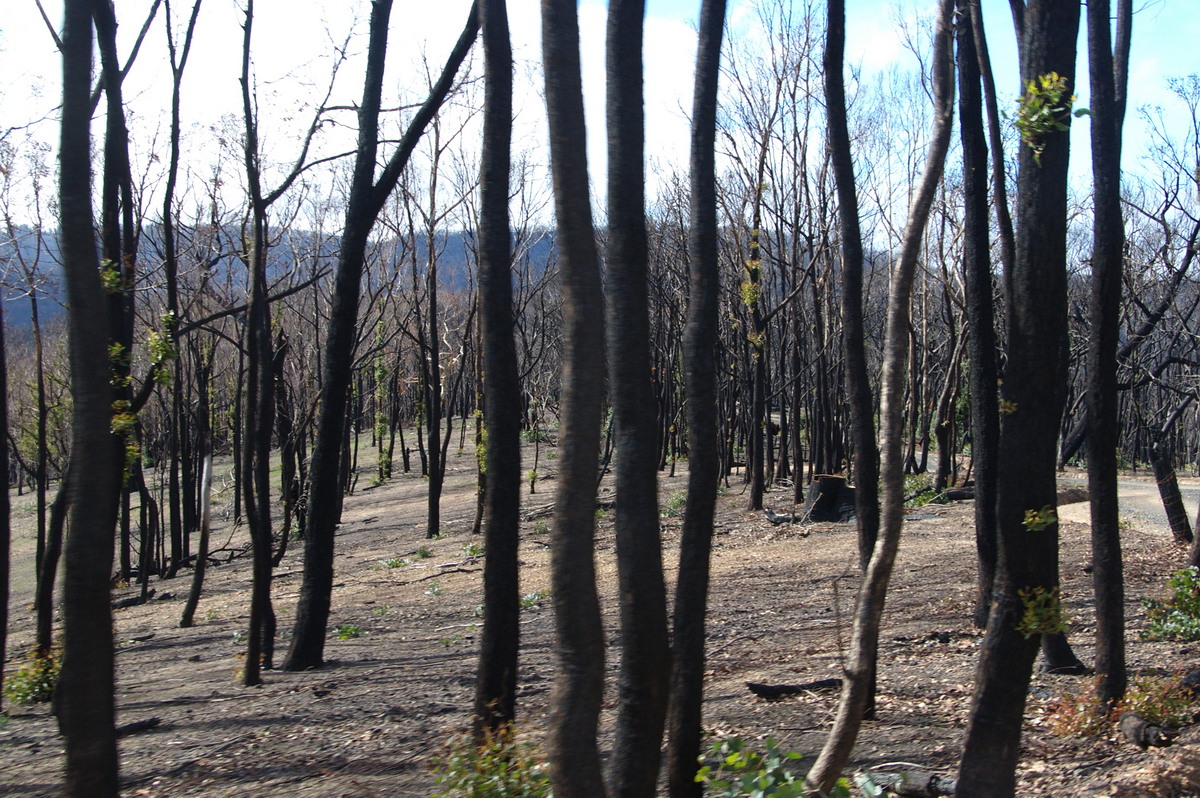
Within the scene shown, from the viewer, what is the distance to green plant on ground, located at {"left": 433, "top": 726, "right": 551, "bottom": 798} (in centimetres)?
432

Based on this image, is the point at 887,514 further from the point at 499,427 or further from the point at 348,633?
the point at 348,633

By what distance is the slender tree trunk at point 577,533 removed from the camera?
3420mm

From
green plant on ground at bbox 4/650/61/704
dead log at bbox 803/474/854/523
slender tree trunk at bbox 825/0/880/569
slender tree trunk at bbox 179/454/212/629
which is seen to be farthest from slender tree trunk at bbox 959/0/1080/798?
dead log at bbox 803/474/854/523

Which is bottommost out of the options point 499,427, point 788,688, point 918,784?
point 788,688

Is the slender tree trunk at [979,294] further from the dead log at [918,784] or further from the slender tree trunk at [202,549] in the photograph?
the slender tree trunk at [202,549]

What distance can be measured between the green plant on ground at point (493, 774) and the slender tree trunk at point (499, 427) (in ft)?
2.85

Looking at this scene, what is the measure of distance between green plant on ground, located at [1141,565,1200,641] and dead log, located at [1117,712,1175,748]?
2.67 metres

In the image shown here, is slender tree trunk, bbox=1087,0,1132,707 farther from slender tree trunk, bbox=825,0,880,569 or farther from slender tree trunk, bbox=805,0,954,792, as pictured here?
slender tree trunk, bbox=805,0,954,792

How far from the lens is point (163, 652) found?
11367 millimetres

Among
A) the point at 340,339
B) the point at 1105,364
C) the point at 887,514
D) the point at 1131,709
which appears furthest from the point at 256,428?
the point at 1131,709

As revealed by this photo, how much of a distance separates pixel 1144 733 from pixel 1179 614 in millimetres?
3050

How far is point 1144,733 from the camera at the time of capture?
5508 mm

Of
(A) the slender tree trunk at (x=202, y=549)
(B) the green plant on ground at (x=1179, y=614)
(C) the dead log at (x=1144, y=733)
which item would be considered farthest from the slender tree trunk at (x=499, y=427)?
(A) the slender tree trunk at (x=202, y=549)

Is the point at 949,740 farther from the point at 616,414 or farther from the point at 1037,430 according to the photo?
the point at 616,414
